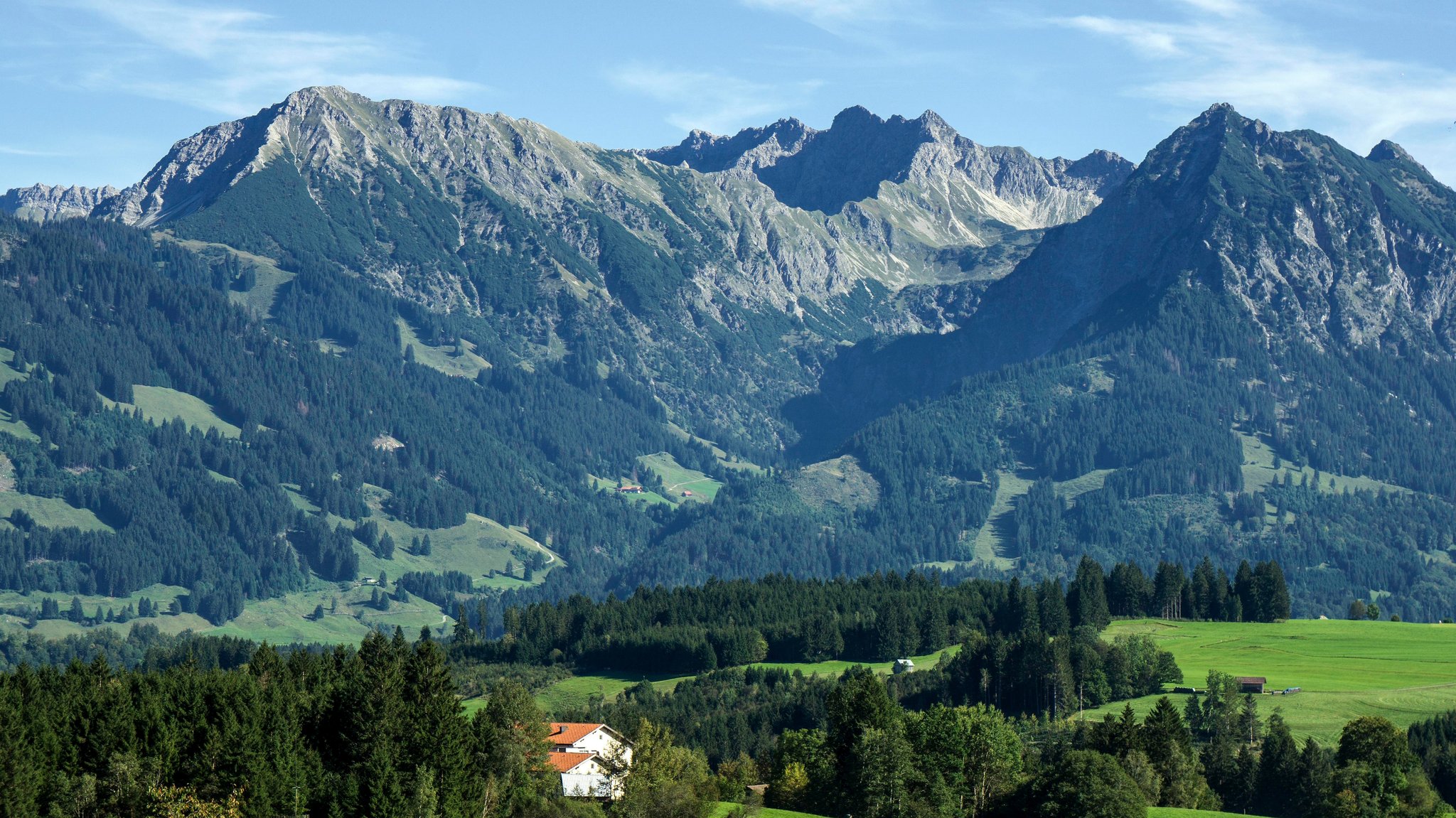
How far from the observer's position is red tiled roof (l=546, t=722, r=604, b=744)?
602 ft

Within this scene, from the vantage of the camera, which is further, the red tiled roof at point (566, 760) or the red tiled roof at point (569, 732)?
the red tiled roof at point (569, 732)

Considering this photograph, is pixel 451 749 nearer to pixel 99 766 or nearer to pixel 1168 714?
pixel 99 766

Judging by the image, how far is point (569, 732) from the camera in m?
187

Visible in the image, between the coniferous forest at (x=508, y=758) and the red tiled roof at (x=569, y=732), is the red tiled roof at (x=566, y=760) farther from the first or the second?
the coniferous forest at (x=508, y=758)

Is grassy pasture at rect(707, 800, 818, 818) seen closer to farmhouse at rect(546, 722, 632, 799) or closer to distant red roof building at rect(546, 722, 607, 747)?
farmhouse at rect(546, 722, 632, 799)

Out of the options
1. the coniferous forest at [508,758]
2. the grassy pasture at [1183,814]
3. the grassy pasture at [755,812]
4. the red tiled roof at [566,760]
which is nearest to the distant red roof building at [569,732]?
the red tiled roof at [566,760]

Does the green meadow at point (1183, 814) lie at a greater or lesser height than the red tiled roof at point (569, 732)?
lesser

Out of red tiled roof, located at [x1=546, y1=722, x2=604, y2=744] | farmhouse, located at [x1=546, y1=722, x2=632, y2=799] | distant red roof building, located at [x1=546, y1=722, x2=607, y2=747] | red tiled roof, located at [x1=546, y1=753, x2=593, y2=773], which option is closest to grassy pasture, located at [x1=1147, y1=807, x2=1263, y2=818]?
farmhouse, located at [x1=546, y1=722, x2=632, y2=799]

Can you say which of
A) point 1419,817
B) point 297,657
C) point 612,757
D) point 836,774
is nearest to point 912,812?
point 836,774

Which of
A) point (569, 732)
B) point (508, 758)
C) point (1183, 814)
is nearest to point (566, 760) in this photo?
point (569, 732)

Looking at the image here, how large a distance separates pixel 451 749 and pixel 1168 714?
8188cm

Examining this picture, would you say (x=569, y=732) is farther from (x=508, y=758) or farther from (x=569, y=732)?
(x=508, y=758)

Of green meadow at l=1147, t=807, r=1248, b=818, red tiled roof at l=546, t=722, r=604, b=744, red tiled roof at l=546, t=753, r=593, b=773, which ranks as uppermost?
red tiled roof at l=546, t=722, r=604, b=744

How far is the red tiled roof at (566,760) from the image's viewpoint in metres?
175
